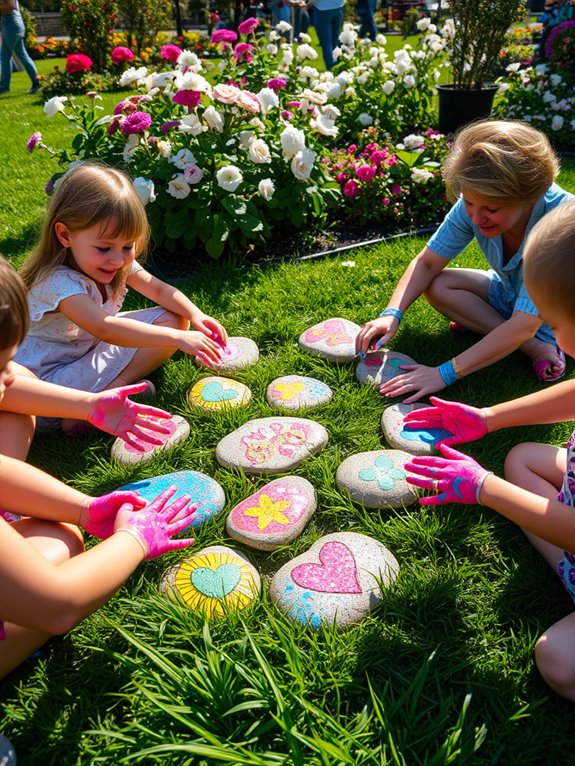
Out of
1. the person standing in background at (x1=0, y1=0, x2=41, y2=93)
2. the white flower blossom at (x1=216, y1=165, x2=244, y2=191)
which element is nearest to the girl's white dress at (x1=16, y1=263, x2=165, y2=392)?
the white flower blossom at (x1=216, y1=165, x2=244, y2=191)

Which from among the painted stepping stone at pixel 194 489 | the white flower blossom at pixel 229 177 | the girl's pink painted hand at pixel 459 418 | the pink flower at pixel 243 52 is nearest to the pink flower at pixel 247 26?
the pink flower at pixel 243 52

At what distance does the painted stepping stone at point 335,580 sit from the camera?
159 cm

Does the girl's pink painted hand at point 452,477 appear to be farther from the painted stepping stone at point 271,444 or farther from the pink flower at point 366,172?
the pink flower at point 366,172

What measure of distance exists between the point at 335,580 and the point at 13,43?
11.2 meters

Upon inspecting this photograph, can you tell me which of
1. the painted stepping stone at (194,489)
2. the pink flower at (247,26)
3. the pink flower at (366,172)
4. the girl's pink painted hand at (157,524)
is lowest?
the painted stepping stone at (194,489)

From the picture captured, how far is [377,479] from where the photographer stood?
6.48 feet

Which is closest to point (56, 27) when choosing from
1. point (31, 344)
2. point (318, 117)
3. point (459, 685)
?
point (318, 117)

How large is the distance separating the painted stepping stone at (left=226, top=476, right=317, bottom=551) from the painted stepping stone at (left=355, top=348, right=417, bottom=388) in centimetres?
68

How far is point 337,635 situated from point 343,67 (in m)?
5.20

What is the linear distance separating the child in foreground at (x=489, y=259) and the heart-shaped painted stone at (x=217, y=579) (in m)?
1.01

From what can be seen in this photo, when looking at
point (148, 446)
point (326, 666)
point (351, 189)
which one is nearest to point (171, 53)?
point (351, 189)

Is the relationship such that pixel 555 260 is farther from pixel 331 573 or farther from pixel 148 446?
pixel 148 446

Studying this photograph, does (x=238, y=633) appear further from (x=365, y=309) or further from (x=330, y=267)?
(x=330, y=267)

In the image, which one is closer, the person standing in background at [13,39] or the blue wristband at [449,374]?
the blue wristband at [449,374]
